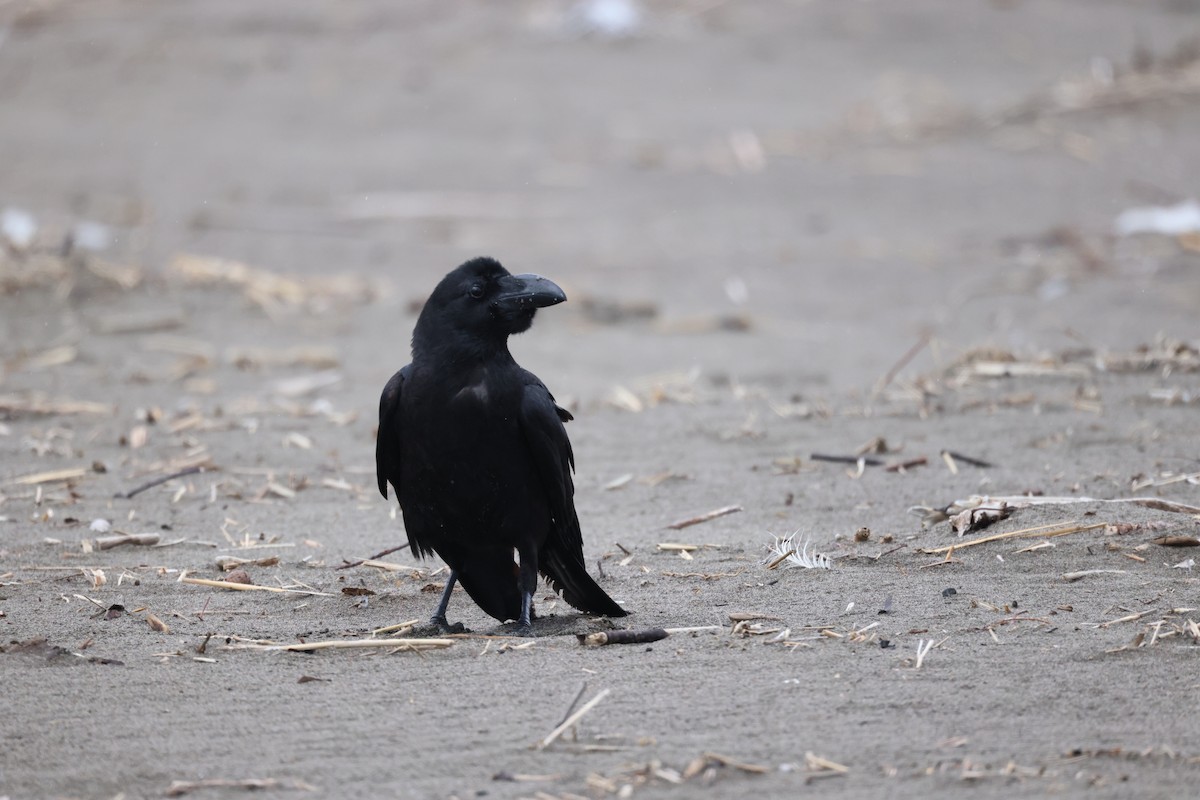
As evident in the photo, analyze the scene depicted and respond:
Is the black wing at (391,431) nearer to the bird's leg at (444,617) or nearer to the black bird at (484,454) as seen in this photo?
the black bird at (484,454)

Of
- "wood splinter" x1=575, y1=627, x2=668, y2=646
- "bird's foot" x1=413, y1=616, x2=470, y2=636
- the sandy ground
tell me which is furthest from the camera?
"bird's foot" x1=413, y1=616, x2=470, y2=636

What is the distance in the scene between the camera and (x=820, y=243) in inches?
521

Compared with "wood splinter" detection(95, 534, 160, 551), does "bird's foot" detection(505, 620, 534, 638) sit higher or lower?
lower

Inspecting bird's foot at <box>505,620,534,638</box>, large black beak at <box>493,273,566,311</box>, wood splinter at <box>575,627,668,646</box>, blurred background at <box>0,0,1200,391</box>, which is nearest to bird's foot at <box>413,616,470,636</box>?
bird's foot at <box>505,620,534,638</box>

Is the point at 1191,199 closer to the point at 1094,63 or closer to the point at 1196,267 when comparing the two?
the point at 1196,267

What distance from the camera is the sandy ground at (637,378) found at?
3.50 m

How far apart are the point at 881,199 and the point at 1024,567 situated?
9923 millimetres

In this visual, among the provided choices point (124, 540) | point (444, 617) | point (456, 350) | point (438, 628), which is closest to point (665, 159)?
point (124, 540)

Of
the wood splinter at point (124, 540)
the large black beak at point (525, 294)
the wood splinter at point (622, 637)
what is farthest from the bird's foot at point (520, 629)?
the wood splinter at point (124, 540)

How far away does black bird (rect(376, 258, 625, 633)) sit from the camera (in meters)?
4.55

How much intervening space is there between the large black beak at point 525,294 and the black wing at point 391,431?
0.42 meters

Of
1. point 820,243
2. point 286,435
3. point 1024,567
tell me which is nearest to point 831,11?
point 820,243

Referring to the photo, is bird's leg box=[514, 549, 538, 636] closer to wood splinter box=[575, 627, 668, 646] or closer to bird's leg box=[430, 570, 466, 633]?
bird's leg box=[430, 570, 466, 633]

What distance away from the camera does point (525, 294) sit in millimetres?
4777
